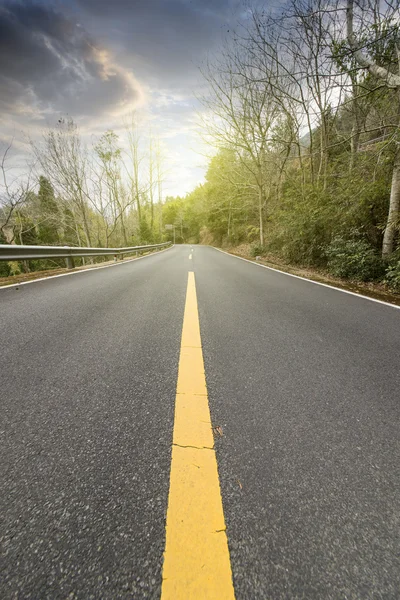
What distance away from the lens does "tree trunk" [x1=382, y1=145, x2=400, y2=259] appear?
18.9 feet

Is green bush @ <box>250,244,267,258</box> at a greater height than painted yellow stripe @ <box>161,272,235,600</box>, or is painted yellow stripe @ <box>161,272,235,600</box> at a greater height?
green bush @ <box>250,244,267,258</box>

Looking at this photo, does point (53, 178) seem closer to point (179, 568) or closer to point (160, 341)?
point (160, 341)

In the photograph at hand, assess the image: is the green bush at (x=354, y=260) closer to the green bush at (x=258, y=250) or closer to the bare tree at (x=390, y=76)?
the bare tree at (x=390, y=76)

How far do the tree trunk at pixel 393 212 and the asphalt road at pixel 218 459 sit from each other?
514 cm

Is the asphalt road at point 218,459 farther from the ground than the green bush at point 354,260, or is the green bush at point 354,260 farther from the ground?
the green bush at point 354,260

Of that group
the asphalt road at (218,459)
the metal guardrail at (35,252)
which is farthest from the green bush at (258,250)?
the asphalt road at (218,459)

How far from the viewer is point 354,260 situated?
19.8ft

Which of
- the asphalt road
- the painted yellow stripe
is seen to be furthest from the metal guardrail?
the painted yellow stripe

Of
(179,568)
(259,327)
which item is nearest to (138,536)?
(179,568)

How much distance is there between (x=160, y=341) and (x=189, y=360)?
43 cm

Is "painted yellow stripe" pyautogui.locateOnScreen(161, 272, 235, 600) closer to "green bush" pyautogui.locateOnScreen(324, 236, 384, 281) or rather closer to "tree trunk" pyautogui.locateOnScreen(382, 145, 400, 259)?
"green bush" pyautogui.locateOnScreen(324, 236, 384, 281)

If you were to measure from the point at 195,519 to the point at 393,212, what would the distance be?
7659 mm

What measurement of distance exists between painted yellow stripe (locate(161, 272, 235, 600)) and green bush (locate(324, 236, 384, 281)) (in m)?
6.31

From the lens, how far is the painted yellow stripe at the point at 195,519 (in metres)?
0.60
